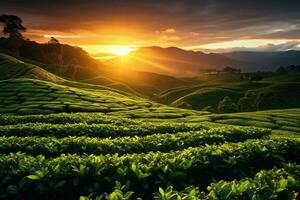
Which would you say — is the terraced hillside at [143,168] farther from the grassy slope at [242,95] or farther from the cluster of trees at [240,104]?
the grassy slope at [242,95]

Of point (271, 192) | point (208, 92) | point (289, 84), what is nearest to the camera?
point (271, 192)

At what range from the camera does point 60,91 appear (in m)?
63.3

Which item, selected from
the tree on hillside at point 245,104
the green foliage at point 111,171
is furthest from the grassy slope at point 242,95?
the green foliage at point 111,171

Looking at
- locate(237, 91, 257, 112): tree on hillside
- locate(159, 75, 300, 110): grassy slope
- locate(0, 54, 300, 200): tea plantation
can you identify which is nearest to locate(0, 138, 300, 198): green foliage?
locate(0, 54, 300, 200): tea plantation

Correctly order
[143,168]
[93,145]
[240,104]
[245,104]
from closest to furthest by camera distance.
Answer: [143,168], [93,145], [245,104], [240,104]

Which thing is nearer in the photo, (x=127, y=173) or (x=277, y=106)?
(x=127, y=173)

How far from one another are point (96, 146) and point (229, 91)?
135 m

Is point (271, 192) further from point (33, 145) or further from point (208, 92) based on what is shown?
point (208, 92)

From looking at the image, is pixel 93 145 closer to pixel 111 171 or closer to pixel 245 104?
pixel 111 171

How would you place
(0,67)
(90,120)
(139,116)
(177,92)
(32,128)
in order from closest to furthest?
(32,128)
(90,120)
(139,116)
(0,67)
(177,92)

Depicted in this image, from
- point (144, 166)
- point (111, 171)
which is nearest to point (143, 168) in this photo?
point (144, 166)

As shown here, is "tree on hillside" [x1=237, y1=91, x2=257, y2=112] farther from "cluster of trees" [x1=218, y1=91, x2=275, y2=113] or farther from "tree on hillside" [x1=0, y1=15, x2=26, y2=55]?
"tree on hillside" [x1=0, y1=15, x2=26, y2=55]

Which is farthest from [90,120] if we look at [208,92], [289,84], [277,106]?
[289,84]

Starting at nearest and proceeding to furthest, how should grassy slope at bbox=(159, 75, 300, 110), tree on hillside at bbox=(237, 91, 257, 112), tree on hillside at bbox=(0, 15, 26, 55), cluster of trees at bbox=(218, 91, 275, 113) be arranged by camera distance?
1. cluster of trees at bbox=(218, 91, 275, 113)
2. tree on hillside at bbox=(237, 91, 257, 112)
3. grassy slope at bbox=(159, 75, 300, 110)
4. tree on hillside at bbox=(0, 15, 26, 55)
